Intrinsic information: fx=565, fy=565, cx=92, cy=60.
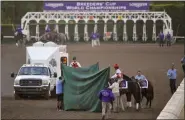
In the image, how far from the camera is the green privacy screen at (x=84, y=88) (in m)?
20.3

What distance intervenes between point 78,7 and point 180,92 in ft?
156

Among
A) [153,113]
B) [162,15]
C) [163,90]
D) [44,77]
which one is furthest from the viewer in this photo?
[162,15]

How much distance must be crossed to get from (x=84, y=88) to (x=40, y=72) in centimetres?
490

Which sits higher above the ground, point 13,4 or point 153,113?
point 13,4

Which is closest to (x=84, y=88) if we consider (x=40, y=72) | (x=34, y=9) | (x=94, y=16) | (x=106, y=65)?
(x=40, y=72)

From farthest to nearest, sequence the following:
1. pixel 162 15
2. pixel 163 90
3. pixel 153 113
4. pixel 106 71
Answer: pixel 162 15, pixel 163 90, pixel 106 71, pixel 153 113

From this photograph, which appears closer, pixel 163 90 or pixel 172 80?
pixel 172 80

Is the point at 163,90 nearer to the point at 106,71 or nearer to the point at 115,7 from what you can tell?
the point at 106,71

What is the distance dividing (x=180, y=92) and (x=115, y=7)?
153ft

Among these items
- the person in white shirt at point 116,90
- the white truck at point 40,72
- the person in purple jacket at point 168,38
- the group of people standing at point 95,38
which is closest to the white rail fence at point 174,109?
the person in white shirt at point 116,90

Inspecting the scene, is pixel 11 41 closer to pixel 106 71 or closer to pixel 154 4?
pixel 154 4

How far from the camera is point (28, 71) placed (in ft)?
82.7

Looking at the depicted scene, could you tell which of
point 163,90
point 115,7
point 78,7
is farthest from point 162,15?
point 163,90

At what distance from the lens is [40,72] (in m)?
25.2
